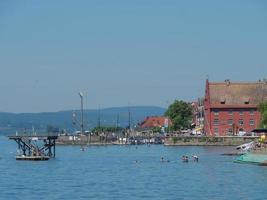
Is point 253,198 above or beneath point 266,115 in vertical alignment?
beneath

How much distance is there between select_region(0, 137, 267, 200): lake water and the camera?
71.9m

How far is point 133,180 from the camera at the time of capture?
87.2 m

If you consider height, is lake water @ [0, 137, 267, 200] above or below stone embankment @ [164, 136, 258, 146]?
below

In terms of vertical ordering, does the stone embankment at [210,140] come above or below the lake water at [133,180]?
above

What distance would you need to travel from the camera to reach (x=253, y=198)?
223ft

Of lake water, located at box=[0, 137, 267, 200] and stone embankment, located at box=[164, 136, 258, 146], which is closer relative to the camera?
lake water, located at box=[0, 137, 267, 200]

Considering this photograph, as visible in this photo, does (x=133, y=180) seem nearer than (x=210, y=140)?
Yes

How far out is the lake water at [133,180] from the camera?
71875mm

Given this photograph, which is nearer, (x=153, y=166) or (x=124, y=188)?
(x=124, y=188)

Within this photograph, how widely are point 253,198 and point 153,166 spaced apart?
150ft

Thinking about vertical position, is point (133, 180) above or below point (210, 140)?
below

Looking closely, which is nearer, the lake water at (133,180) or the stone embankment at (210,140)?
the lake water at (133,180)

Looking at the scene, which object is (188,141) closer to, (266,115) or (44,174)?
(266,115)

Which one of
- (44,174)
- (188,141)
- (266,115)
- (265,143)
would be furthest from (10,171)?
(188,141)
